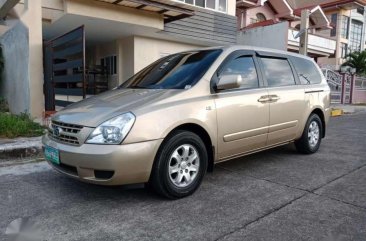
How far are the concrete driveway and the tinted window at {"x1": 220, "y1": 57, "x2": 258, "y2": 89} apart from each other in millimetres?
1232

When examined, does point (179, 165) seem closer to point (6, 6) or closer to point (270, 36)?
point (6, 6)

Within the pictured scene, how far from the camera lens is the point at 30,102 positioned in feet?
27.0

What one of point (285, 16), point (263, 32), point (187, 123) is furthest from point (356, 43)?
point (187, 123)

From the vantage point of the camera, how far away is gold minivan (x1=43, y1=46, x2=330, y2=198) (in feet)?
10.8

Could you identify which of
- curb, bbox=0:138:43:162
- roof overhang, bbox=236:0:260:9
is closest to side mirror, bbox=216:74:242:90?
curb, bbox=0:138:43:162

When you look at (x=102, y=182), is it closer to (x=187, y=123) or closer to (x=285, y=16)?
(x=187, y=123)

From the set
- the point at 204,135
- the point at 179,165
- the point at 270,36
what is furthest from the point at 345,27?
the point at 179,165

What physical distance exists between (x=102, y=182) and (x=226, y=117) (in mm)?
1651

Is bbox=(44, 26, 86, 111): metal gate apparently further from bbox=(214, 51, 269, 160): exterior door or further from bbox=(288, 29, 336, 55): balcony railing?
bbox=(288, 29, 336, 55): balcony railing

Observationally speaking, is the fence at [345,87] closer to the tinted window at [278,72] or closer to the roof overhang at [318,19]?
the roof overhang at [318,19]

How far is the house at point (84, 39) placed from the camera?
8297mm

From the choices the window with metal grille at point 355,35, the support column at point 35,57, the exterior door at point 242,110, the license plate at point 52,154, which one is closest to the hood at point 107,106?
Answer: the license plate at point 52,154

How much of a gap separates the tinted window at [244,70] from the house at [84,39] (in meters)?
3.68

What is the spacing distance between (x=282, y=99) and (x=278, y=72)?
453 millimetres
